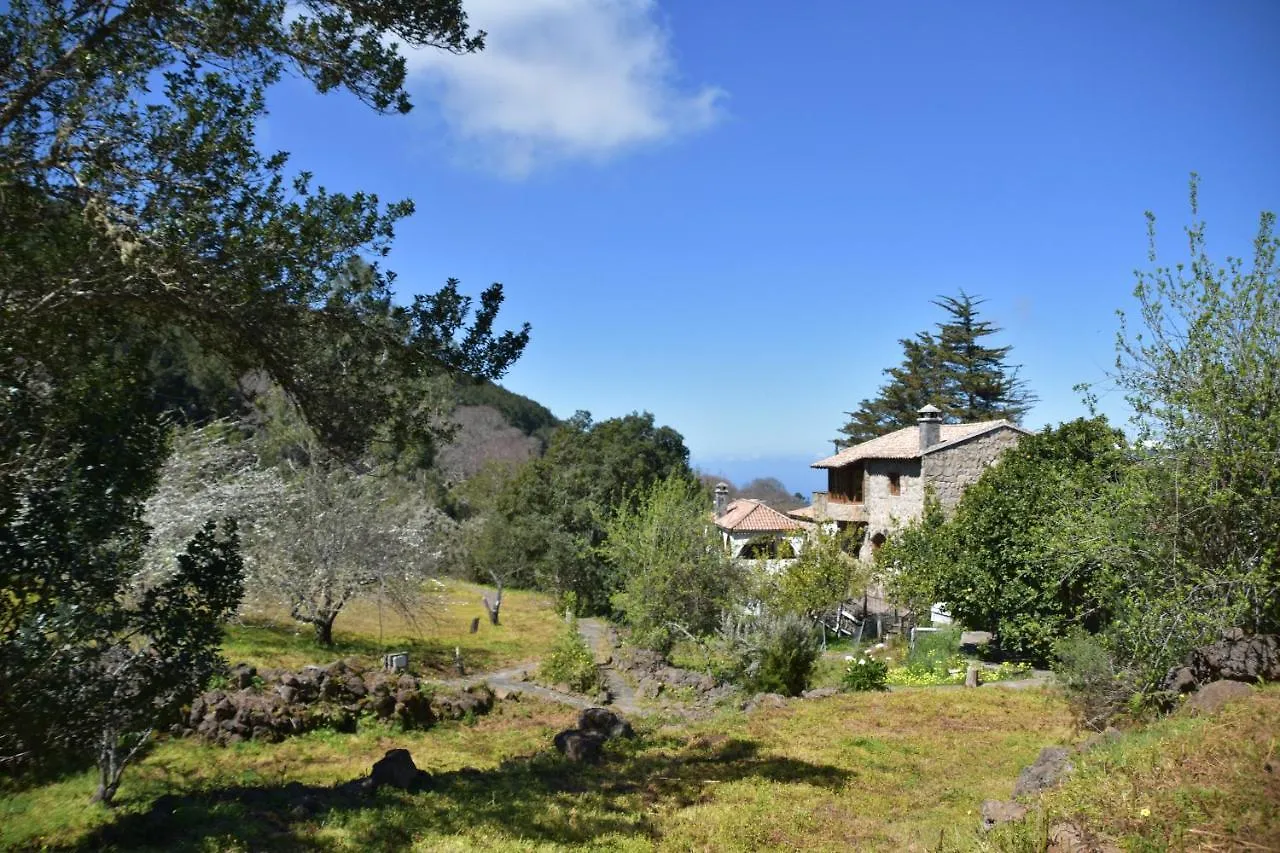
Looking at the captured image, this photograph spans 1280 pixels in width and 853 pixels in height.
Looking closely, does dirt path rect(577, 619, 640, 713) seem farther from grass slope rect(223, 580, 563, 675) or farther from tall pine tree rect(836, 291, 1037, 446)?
tall pine tree rect(836, 291, 1037, 446)

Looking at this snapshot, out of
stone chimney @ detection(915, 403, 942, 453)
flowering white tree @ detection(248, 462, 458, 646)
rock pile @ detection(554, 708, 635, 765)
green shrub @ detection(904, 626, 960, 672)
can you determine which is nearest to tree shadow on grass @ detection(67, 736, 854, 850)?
rock pile @ detection(554, 708, 635, 765)

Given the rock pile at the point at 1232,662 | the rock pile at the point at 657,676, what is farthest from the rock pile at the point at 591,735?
the rock pile at the point at 1232,662

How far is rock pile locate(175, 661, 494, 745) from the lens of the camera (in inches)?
555

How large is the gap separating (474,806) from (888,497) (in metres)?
30.6

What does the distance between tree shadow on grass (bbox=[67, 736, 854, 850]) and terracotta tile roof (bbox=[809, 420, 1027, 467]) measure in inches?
997

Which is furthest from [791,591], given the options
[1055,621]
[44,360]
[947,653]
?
[44,360]

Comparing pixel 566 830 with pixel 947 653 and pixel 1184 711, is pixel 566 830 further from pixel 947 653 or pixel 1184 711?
pixel 947 653

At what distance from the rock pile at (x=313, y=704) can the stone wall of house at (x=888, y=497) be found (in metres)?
23.2

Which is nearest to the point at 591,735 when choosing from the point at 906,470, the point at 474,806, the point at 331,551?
the point at 474,806

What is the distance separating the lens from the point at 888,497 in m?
36.7

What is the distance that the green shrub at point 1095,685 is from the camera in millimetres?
11375

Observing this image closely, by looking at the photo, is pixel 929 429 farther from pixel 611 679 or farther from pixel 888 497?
pixel 611 679

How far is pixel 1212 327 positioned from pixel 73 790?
650 inches

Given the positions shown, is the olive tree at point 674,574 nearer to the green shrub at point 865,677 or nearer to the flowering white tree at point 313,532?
the green shrub at point 865,677
